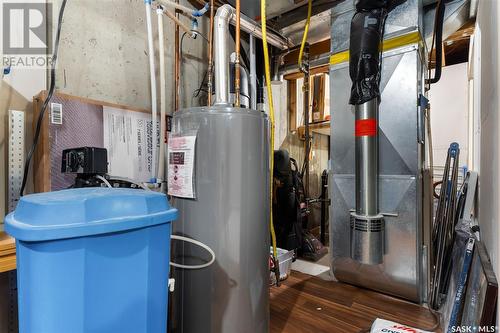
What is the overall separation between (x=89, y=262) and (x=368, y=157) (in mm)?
1629

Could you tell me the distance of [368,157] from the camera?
1.69m

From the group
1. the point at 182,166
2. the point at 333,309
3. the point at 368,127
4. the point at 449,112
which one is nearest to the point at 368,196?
the point at 368,127

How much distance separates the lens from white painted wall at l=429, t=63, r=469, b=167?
3.28 metres

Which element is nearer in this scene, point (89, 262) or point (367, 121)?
point (89, 262)

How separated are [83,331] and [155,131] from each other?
4.04 ft

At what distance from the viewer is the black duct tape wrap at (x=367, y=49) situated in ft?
5.32

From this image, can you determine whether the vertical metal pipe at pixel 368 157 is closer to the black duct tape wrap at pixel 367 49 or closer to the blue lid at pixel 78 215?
the black duct tape wrap at pixel 367 49

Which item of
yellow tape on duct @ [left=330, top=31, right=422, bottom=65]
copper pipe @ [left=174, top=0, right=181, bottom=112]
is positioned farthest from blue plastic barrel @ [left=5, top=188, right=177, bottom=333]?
yellow tape on duct @ [left=330, top=31, right=422, bottom=65]

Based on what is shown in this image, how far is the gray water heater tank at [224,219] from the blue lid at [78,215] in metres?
0.39

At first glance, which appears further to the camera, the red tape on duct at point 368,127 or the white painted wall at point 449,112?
the white painted wall at point 449,112

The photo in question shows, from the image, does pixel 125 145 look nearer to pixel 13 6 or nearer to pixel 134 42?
pixel 134 42

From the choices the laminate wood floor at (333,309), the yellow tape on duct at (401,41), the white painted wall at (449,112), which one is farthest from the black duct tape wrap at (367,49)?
the white painted wall at (449,112)

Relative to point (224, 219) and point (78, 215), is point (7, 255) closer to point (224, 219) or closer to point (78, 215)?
point (78, 215)

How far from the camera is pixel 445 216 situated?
172 centimetres
